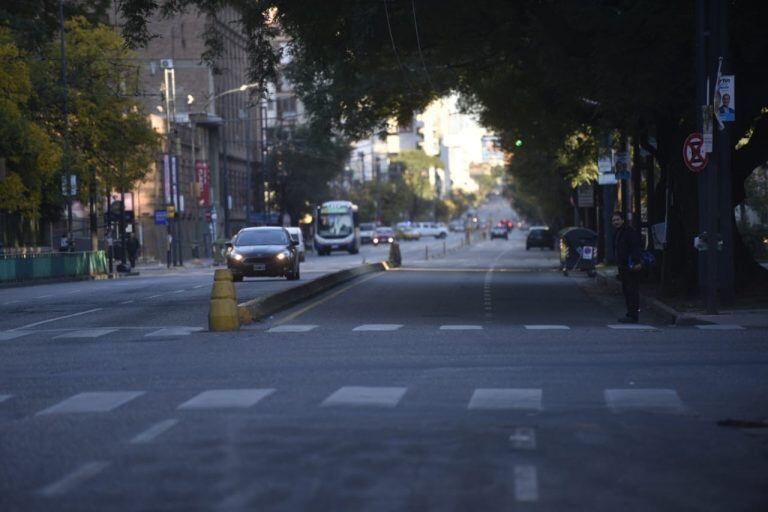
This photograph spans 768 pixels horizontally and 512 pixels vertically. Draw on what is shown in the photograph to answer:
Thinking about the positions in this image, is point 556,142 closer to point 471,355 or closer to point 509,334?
point 509,334

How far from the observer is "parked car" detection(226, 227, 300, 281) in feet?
148

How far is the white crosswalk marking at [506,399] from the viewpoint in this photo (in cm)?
1341

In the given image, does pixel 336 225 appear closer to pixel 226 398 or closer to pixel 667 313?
pixel 667 313

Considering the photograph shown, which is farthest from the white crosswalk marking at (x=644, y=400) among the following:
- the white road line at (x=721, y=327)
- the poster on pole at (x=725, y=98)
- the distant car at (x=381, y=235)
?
the distant car at (x=381, y=235)

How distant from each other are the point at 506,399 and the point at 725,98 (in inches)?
528

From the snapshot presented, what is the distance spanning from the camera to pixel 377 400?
1386cm

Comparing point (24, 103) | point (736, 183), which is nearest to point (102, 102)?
point (24, 103)

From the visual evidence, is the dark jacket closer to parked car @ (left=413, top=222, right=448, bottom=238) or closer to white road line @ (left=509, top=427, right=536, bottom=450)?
white road line @ (left=509, top=427, right=536, bottom=450)

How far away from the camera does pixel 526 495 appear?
29.1 feet

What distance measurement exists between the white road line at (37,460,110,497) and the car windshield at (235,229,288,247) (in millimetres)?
35722

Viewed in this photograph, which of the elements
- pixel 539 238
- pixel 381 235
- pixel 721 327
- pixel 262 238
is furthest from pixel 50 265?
pixel 381 235

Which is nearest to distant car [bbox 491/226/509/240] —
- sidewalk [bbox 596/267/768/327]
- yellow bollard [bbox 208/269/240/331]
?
sidewalk [bbox 596/267/768/327]

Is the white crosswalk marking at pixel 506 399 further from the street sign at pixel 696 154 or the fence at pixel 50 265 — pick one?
the fence at pixel 50 265

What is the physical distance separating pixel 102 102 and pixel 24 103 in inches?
339
